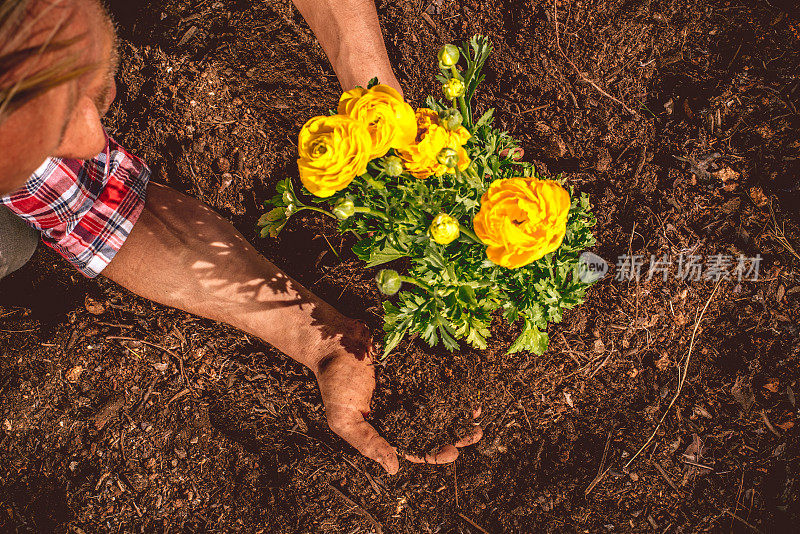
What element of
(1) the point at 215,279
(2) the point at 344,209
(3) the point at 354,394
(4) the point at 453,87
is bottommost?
(3) the point at 354,394

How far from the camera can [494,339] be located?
1.92 meters

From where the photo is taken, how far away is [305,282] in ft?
6.76

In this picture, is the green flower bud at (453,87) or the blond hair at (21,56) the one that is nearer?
the blond hair at (21,56)

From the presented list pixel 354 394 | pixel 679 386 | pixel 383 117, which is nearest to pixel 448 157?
pixel 383 117

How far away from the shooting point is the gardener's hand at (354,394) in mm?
1760

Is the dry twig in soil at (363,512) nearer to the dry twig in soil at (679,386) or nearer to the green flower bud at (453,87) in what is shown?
the dry twig in soil at (679,386)

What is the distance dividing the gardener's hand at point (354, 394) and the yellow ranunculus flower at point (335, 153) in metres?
0.95

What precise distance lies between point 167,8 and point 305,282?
4.59 feet

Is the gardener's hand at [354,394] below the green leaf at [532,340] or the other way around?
below

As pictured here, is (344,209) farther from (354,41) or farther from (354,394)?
(354,41)

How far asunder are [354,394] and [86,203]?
1151 millimetres

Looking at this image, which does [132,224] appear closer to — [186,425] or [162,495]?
[186,425]

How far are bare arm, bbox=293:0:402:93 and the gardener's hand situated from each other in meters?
0.98

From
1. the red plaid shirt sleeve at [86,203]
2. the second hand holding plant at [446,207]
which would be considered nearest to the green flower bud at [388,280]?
the second hand holding plant at [446,207]
